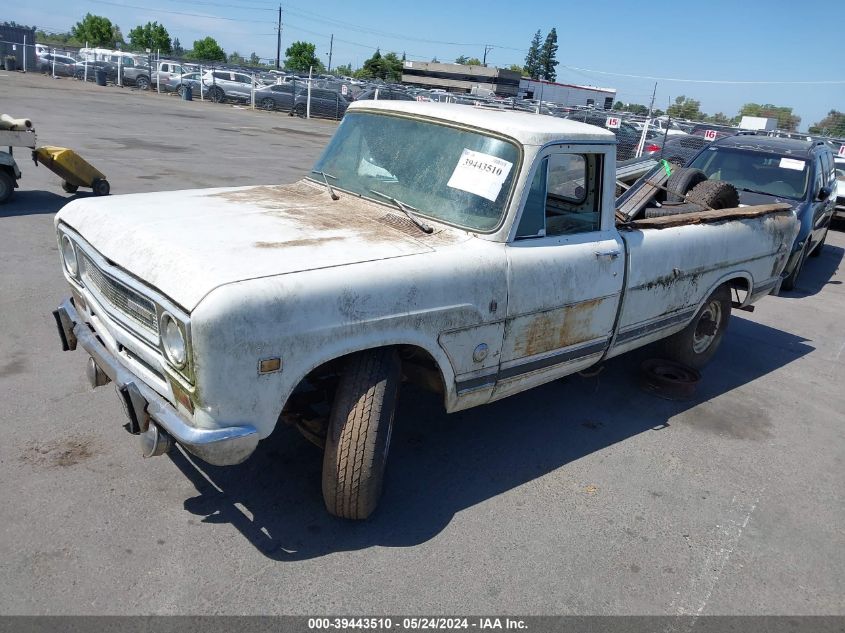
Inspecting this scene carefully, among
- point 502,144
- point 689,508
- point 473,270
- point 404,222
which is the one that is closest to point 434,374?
point 473,270

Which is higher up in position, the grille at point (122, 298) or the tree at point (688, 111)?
the tree at point (688, 111)

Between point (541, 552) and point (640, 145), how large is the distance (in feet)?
58.6

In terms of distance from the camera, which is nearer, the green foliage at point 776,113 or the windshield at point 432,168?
the windshield at point 432,168

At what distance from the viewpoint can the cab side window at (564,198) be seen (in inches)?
149

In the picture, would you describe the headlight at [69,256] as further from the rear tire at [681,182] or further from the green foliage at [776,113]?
the green foliage at [776,113]

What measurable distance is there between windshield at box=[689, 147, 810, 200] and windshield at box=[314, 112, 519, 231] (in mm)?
6429

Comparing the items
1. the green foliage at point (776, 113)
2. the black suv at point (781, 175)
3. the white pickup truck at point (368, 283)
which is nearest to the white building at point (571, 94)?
the green foliage at point (776, 113)

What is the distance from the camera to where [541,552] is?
327cm

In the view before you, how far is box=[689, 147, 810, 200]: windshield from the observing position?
348 inches

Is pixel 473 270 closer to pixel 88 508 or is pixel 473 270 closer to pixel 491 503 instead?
pixel 491 503

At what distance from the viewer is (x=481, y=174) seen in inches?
146

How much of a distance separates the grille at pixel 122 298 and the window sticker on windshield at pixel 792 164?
8.97 m

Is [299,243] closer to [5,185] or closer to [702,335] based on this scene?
[702,335]

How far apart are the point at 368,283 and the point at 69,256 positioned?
1.96 m
